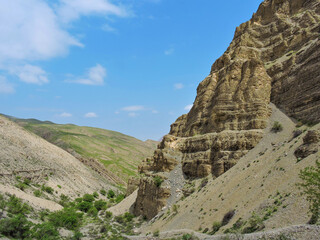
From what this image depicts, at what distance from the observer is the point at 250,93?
37188 millimetres

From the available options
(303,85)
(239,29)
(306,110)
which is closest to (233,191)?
(306,110)

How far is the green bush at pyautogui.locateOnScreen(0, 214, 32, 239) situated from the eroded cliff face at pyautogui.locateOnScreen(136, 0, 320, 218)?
1579 cm

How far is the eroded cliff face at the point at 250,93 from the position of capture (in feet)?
110

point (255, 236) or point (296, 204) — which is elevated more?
point (296, 204)

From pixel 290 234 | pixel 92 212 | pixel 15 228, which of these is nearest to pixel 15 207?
pixel 15 228

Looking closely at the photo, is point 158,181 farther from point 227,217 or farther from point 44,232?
point 227,217

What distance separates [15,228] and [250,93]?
1305 inches

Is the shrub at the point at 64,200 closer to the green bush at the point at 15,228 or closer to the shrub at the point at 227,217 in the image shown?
the green bush at the point at 15,228

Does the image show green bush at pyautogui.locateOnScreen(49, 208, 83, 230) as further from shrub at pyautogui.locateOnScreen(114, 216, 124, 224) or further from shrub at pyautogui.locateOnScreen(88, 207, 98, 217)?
shrub at pyautogui.locateOnScreen(88, 207, 98, 217)

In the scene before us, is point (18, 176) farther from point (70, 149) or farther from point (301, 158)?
point (70, 149)

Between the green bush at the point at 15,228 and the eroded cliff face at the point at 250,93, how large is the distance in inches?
622

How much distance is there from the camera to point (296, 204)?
59.8 feet

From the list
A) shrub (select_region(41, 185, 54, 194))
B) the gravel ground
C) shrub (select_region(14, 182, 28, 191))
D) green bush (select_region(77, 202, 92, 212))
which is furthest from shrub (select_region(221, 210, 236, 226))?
shrub (select_region(41, 185, 54, 194))

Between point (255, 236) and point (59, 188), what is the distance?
2325 inches
